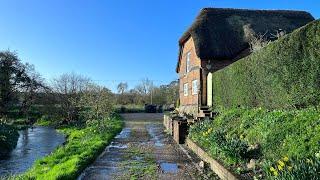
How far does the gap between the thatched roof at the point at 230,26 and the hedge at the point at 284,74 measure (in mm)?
9161

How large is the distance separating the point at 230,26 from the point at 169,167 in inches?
734

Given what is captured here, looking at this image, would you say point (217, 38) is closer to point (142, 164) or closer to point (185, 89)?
point (185, 89)

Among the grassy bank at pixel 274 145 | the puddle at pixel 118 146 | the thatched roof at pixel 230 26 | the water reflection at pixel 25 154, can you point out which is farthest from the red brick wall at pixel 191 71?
the grassy bank at pixel 274 145

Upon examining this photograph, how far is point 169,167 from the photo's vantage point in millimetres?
12297

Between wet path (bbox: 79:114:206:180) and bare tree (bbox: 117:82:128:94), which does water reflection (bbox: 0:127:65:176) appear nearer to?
wet path (bbox: 79:114:206:180)

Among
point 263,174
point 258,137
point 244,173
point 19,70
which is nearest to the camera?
point 263,174

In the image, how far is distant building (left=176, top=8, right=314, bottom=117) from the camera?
27016mm

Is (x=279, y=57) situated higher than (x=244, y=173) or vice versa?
(x=279, y=57)

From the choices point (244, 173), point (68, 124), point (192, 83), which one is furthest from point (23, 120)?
point (244, 173)

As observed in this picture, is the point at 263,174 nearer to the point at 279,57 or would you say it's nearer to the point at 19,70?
the point at 279,57

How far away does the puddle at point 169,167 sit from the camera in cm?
1167

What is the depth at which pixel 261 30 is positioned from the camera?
28719 millimetres

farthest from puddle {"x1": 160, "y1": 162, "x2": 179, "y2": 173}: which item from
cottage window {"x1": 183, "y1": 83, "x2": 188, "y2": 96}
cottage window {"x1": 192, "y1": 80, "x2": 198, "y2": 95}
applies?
cottage window {"x1": 183, "y1": 83, "x2": 188, "y2": 96}

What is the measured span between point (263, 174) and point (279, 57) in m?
Answer: 4.99
